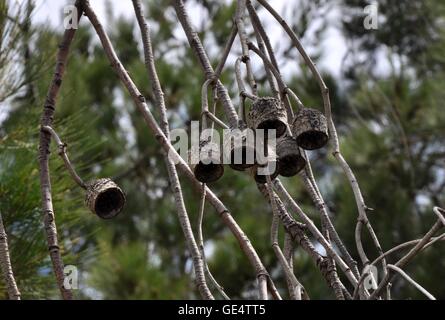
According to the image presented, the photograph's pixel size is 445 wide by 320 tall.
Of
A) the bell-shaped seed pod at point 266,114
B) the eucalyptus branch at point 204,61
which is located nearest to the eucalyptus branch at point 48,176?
the eucalyptus branch at point 204,61

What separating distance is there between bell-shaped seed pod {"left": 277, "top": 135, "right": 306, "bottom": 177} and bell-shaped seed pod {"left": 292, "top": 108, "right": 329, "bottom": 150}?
0.01 meters

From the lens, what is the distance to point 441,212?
83 cm

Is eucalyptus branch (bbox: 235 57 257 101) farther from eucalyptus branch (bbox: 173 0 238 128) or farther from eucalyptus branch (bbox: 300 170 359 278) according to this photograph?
eucalyptus branch (bbox: 300 170 359 278)

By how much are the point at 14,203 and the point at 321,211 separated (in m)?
0.71

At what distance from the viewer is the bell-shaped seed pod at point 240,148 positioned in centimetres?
83

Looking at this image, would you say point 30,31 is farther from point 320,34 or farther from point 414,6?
point 414,6

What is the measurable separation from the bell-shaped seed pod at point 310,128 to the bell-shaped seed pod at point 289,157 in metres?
0.01

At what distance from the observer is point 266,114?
87cm

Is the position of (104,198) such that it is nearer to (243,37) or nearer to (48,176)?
(48,176)

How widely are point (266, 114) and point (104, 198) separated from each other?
0.19m

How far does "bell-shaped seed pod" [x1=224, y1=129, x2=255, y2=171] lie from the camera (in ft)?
2.71

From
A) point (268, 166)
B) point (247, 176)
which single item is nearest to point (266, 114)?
point (268, 166)

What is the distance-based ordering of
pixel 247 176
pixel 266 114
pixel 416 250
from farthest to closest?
pixel 247 176
pixel 266 114
pixel 416 250
